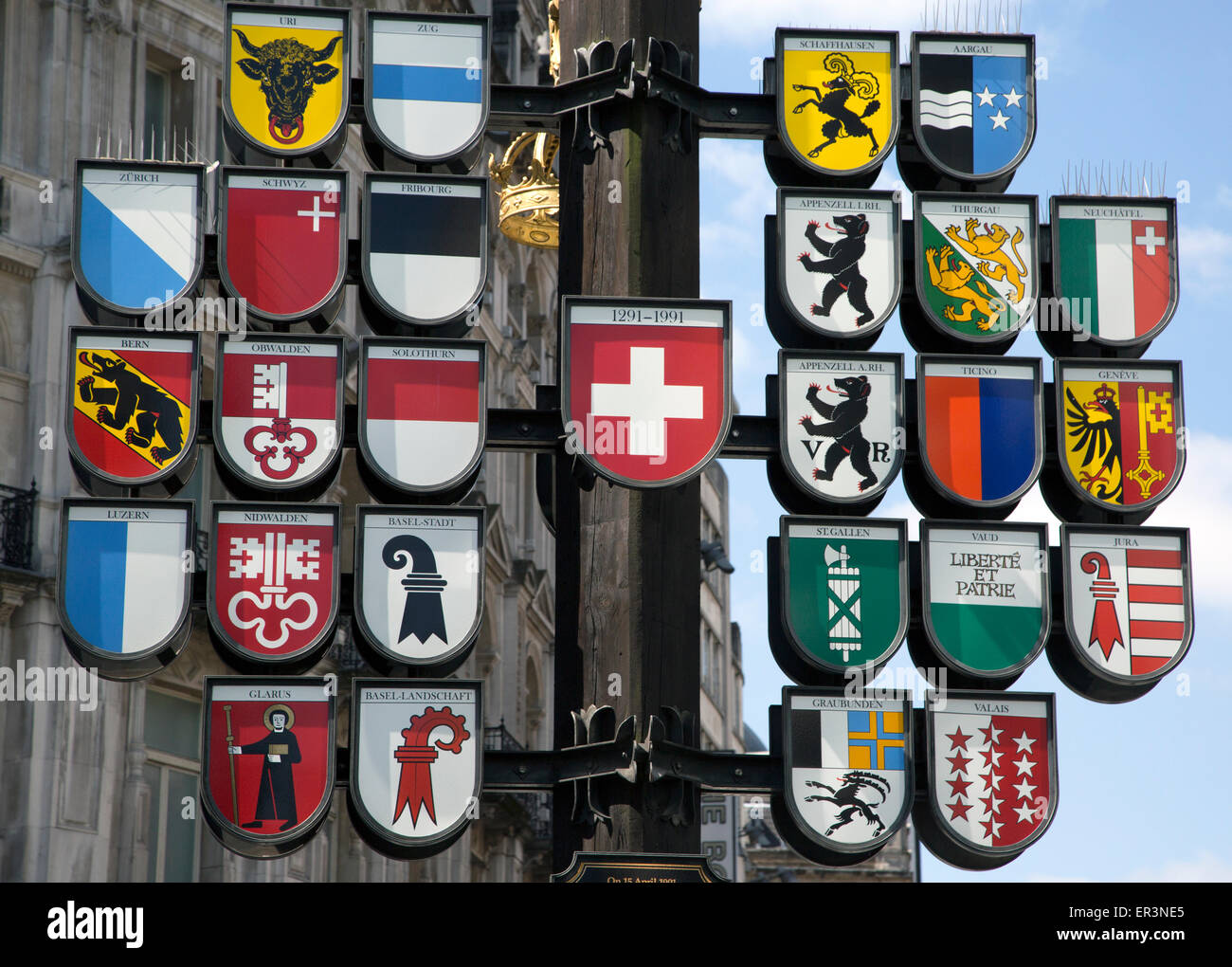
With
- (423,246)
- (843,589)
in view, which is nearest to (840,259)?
(843,589)

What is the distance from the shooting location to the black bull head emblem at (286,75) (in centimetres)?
1040

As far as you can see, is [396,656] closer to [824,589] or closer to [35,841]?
[824,589]

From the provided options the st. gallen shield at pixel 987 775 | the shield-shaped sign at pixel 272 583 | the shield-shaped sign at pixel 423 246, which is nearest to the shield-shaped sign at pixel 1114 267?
the st. gallen shield at pixel 987 775

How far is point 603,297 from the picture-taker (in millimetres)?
9742

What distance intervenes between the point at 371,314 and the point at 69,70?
18.8m

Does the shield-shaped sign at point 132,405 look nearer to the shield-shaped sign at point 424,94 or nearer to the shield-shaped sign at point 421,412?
the shield-shaped sign at point 421,412

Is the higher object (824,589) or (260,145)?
(260,145)

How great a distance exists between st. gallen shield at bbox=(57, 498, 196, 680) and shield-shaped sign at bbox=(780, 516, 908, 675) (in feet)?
8.97

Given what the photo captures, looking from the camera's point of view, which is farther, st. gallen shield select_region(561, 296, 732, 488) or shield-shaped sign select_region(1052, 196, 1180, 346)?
shield-shaped sign select_region(1052, 196, 1180, 346)

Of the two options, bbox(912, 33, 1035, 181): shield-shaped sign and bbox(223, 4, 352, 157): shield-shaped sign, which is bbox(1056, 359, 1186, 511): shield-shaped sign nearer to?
bbox(912, 33, 1035, 181): shield-shaped sign

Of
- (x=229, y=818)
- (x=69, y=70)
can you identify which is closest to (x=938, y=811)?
(x=229, y=818)

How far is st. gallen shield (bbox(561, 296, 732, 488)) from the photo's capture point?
968 cm

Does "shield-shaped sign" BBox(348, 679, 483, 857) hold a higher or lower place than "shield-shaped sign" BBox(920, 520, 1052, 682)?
lower

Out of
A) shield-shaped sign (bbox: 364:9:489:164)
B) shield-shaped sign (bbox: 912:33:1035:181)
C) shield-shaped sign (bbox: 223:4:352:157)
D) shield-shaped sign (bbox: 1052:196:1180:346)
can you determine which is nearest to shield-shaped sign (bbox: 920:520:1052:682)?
shield-shaped sign (bbox: 1052:196:1180:346)
